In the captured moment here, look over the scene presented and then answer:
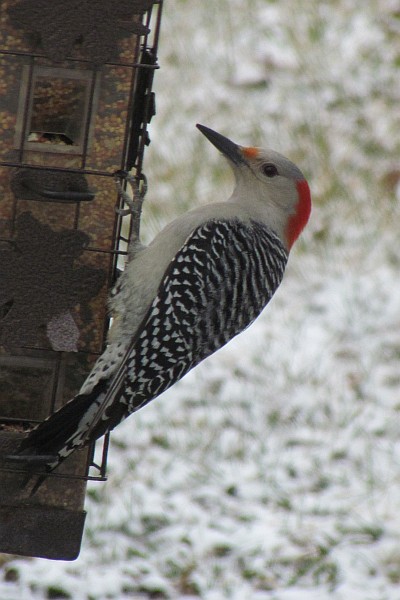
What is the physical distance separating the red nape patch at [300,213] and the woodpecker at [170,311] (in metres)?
0.20

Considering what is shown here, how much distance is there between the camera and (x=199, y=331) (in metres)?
4.47

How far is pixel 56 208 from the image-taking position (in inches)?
175

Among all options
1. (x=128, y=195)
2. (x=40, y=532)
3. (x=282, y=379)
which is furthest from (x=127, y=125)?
(x=282, y=379)

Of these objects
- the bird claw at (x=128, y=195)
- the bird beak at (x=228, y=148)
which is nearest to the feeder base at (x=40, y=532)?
the bird claw at (x=128, y=195)

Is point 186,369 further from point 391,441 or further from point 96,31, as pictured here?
point 391,441

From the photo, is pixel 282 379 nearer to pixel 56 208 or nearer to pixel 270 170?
pixel 270 170

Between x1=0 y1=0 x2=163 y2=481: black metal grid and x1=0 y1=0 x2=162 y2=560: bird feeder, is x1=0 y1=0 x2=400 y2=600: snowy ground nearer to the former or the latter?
x1=0 y1=0 x2=162 y2=560: bird feeder

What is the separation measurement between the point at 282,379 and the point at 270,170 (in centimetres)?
263

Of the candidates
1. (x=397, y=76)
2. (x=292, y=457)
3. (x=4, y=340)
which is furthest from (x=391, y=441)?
(x=397, y=76)

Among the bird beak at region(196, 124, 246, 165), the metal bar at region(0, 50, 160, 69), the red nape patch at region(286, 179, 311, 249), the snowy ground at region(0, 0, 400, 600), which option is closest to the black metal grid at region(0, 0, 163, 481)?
the metal bar at region(0, 50, 160, 69)

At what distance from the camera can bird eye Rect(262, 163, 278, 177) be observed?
5.04 m

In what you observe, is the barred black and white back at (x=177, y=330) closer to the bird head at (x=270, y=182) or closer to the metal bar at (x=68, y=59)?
the bird head at (x=270, y=182)

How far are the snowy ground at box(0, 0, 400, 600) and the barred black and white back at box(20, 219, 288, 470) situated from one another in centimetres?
177

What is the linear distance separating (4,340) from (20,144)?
0.74 m
